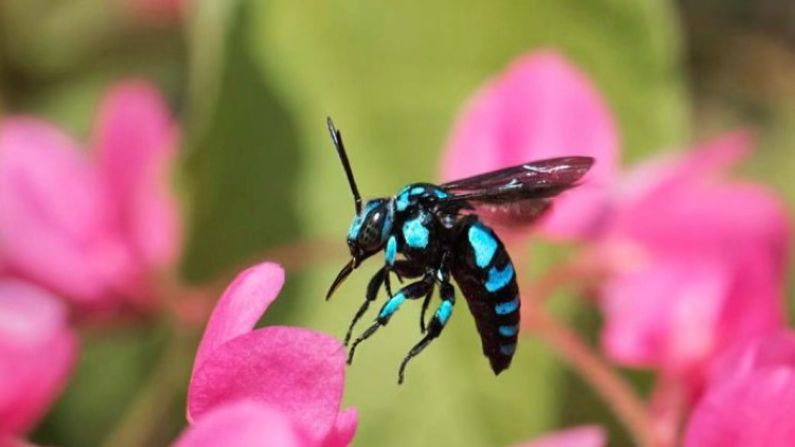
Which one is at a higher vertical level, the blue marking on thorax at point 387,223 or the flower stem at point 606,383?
the blue marking on thorax at point 387,223

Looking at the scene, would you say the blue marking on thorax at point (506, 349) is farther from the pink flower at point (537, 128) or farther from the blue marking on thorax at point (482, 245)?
the pink flower at point (537, 128)

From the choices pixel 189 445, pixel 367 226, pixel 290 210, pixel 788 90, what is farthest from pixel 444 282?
pixel 788 90

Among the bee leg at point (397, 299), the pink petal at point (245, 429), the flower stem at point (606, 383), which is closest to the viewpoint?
the pink petal at point (245, 429)

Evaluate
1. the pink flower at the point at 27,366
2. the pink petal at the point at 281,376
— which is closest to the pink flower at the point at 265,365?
the pink petal at the point at 281,376

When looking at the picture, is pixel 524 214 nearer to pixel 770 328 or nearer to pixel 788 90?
pixel 770 328

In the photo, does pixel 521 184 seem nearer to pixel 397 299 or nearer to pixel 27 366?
pixel 397 299

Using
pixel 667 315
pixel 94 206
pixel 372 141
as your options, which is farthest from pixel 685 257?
pixel 94 206

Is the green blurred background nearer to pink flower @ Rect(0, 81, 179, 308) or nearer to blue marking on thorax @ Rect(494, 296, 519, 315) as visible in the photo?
pink flower @ Rect(0, 81, 179, 308)
